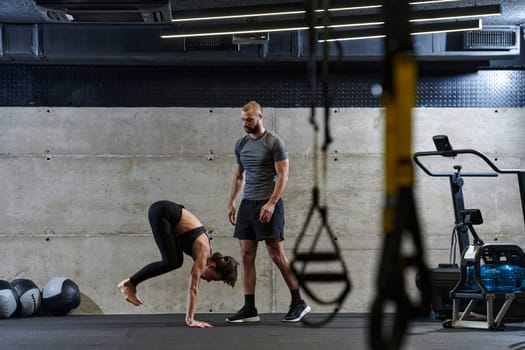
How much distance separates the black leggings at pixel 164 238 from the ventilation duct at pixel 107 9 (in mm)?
1324

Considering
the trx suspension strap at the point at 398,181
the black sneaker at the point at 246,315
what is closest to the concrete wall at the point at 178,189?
the black sneaker at the point at 246,315

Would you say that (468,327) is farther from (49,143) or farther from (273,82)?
(49,143)

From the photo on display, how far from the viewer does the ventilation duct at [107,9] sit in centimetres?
588

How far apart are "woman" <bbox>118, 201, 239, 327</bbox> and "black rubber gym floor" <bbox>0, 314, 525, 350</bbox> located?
1.10 feet

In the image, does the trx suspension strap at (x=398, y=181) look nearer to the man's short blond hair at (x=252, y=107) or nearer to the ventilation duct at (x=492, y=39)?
the man's short blond hair at (x=252, y=107)

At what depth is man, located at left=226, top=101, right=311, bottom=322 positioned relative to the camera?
6.36 meters

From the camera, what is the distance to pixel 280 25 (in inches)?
275

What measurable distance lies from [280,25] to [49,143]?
2.54 metres

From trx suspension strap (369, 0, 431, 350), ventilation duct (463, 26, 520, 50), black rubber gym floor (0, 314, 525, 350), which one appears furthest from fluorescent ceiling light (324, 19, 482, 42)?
trx suspension strap (369, 0, 431, 350)

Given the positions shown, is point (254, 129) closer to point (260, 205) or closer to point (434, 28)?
point (260, 205)

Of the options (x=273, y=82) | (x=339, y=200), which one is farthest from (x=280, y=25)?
(x=339, y=200)

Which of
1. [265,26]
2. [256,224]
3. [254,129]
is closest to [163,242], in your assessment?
[256,224]

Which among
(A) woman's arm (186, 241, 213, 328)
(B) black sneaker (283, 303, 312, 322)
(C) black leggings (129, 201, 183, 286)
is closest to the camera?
(A) woman's arm (186, 241, 213, 328)

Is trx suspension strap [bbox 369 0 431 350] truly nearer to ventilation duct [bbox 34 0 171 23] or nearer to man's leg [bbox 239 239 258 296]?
ventilation duct [bbox 34 0 171 23]
